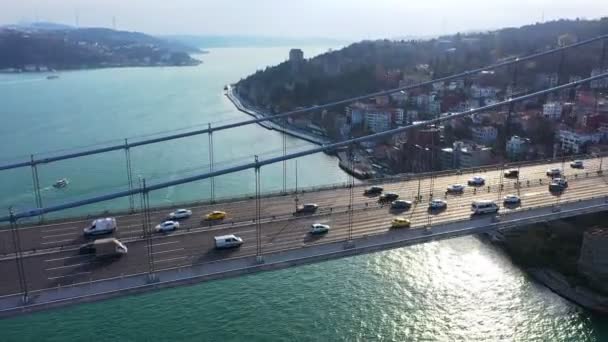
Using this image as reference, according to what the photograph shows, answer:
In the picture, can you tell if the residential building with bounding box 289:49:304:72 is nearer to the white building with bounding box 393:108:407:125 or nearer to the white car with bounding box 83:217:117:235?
the white building with bounding box 393:108:407:125

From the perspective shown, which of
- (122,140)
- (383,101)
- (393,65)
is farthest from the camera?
(393,65)

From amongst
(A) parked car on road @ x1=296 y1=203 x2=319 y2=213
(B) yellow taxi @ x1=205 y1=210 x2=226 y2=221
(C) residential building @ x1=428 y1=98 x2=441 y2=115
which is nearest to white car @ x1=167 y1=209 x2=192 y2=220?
(B) yellow taxi @ x1=205 y1=210 x2=226 y2=221

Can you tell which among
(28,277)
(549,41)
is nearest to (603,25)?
(549,41)

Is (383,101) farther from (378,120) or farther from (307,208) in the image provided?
(307,208)

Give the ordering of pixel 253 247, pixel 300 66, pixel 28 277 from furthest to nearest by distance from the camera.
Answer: pixel 300 66 → pixel 253 247 → pixel 28 277

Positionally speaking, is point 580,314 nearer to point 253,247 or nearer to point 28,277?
point 253,247

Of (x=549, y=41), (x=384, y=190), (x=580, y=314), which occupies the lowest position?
→ (x=580, y=314)

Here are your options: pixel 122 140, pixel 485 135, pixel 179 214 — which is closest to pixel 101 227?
pixel 179 214

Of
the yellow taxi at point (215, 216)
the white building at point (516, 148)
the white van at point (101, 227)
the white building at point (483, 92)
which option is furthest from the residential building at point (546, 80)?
the white van at point (101, 227)
